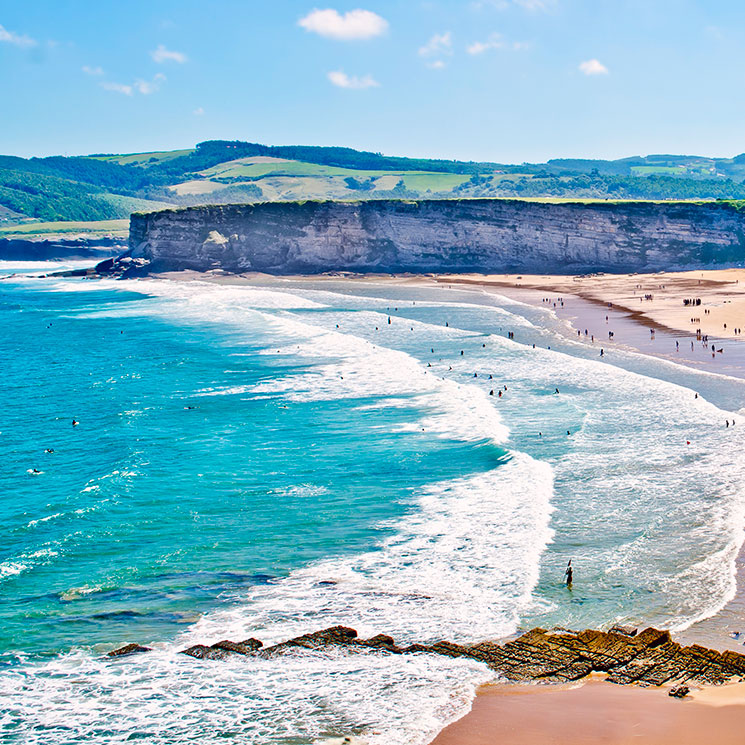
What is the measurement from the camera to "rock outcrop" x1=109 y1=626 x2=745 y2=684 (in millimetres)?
13961

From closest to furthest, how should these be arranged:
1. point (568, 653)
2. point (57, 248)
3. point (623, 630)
→ point (568, 653), point (623, 630), point (57, 248)

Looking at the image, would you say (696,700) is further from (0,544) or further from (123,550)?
(0,544)

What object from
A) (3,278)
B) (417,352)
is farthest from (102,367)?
(3,278)

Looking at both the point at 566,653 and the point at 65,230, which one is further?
the point at 65,230

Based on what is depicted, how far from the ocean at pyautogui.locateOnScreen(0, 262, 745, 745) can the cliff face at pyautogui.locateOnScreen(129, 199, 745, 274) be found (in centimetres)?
5165

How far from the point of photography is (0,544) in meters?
21.5

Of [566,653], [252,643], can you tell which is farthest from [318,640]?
[566,653]

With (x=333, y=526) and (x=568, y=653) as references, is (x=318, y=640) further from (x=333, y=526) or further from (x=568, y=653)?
(x=333, y=526)

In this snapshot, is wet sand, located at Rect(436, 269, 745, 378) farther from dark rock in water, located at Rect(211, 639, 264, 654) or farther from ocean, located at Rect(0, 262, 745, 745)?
dark rock in water, located at Rect(211, 639, 264, 654)

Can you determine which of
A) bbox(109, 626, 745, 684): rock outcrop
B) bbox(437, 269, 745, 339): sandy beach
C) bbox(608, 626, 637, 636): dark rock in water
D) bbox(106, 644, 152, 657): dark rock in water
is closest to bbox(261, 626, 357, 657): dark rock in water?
bbox(109, 626, 745, 684): rock outcrop

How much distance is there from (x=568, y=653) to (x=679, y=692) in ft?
7.48

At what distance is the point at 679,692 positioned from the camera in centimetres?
1318

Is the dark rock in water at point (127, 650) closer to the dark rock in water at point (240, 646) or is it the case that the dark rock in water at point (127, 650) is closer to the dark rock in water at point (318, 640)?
the dark rock in water at point (240, 646)

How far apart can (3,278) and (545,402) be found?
11900 centimetres
